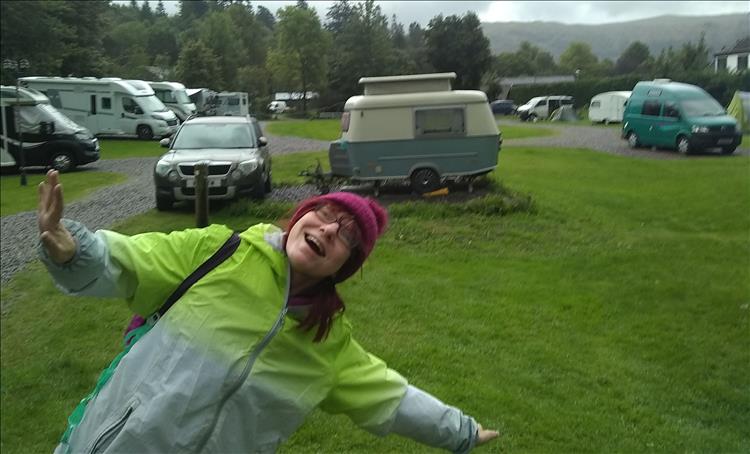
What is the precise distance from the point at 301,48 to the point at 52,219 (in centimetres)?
177

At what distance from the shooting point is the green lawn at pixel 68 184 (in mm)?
3195

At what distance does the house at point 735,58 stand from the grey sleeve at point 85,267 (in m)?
3.07

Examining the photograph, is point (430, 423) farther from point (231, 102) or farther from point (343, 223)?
point (231, 102)

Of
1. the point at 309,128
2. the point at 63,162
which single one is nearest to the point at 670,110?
the point at 309,128

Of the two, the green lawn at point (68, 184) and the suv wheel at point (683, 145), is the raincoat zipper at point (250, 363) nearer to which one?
the green lawn at point (68, 184)

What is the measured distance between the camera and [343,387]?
1910 mm

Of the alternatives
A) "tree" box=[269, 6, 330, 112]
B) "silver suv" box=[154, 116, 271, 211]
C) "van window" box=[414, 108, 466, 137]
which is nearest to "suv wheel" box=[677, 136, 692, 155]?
"van window" box=[414, 108, 466, 137]

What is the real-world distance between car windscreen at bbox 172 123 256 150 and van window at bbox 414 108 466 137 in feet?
2.42

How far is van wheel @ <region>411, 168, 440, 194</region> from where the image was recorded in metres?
3.29

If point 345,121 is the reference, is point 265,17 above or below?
above

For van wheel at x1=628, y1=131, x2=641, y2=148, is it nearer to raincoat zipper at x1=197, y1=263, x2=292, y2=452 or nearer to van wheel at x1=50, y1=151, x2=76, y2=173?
raincoat zipper at x1=197, y1=263, x2=292, y2=452

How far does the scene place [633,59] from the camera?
11.6 feet

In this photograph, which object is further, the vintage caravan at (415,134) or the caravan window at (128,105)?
the caravan window at (128,105)

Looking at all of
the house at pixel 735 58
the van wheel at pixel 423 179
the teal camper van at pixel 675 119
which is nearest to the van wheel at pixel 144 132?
the van wheel at pixel 423 179
